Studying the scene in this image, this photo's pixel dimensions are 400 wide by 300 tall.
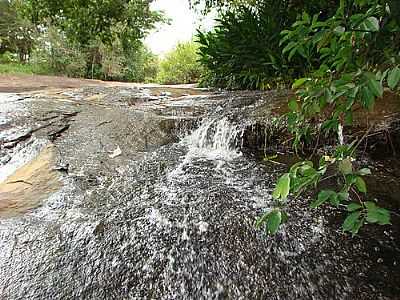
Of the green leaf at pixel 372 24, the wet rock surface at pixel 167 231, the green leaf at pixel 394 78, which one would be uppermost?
the green leaf at pixel 372 24

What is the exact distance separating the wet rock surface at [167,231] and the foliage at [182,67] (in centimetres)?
903

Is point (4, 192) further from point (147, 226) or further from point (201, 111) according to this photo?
point (201, 111)

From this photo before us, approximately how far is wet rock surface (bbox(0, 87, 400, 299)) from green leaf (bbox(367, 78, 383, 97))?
1.14 metres

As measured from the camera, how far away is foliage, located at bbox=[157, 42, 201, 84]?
12031mm

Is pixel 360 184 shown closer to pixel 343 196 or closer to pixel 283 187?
pixel 343 196

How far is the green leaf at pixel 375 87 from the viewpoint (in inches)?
27.2

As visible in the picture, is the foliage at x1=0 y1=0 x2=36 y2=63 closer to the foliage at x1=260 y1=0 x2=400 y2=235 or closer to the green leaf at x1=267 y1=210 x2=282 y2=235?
the foliage at x1=260 y1=0 x2=400 y2=235

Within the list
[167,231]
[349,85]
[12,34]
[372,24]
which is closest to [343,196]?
[349,85]

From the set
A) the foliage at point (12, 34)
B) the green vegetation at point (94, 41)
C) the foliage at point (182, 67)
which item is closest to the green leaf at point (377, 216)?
the green vegetation at point (94, 41)

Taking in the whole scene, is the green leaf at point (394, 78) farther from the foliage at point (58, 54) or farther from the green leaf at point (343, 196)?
the foliage at point (58, 54)

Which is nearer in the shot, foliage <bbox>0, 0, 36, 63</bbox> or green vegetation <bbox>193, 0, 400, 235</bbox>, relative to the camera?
green vegetation <bbox>193, 0, 400, 235</bbox>

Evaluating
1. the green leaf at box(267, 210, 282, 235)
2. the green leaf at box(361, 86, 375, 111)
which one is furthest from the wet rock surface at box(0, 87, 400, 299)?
the green leaf at box(361, 86, 375, 111)

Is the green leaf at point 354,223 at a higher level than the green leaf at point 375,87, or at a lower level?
lower

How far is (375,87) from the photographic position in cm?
70
